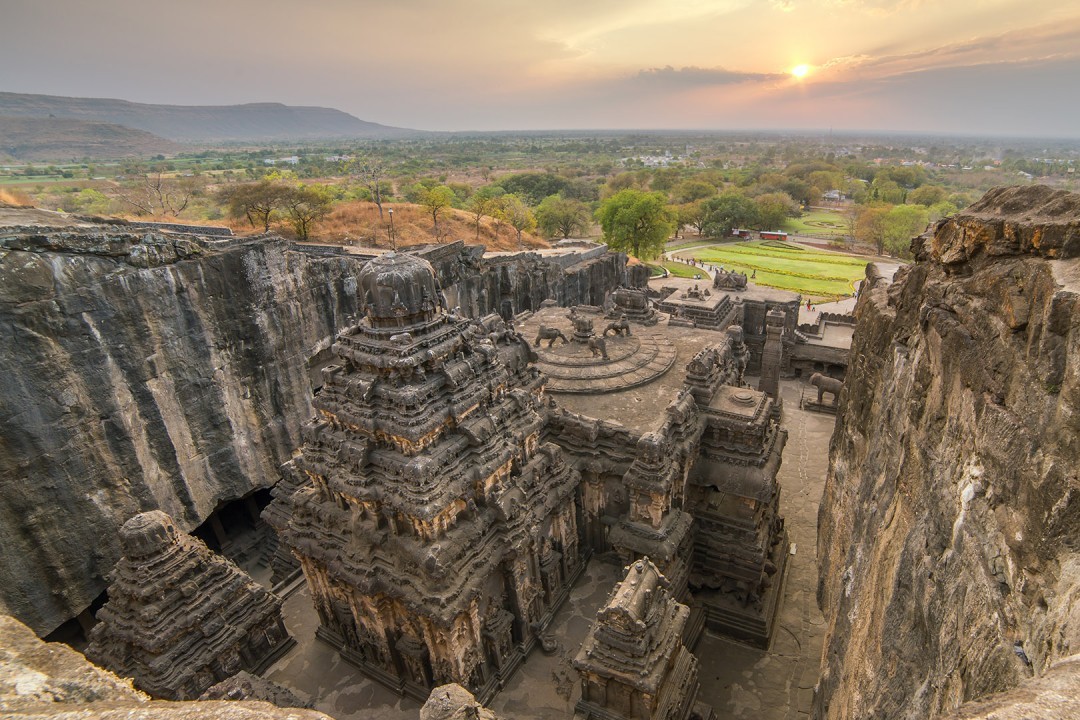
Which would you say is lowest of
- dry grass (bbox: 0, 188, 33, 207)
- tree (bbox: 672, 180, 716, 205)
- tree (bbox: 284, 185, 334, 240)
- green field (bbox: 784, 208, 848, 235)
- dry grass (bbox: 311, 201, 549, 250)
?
green field (bbox: 784, 208, 848, 235)

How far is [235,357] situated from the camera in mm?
22406

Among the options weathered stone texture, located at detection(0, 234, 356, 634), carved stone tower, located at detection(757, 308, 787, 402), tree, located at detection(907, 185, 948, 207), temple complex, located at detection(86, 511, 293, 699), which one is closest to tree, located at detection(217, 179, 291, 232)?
weathered stone texture, located at detection(0, 234, 356, 634)

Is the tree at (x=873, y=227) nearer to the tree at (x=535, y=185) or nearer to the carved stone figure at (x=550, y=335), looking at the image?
the tree at (x=535, y=185)

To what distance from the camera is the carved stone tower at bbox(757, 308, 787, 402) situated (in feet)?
89.7

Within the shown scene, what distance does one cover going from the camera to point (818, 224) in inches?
3671

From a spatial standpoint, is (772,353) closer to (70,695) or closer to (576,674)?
(576,674)

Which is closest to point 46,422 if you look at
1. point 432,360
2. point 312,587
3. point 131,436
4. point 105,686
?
point 131,436

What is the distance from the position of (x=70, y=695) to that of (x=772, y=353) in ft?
94.1

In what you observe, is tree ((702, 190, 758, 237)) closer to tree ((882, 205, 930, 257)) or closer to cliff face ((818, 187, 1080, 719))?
tree ((882, 205, 930, 257))

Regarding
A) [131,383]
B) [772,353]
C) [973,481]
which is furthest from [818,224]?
[973,481]

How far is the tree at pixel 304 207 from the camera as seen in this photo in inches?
1845

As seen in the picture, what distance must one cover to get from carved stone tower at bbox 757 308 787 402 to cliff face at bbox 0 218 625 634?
2101 cm

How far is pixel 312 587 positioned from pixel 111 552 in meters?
9.18

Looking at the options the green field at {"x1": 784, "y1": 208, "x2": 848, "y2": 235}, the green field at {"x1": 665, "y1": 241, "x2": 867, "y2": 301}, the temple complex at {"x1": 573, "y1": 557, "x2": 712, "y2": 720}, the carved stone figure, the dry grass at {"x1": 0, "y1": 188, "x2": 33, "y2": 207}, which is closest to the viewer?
the temple complex at {"x1": 573, "y1": 557, "x2": 712, "y2": 720}
